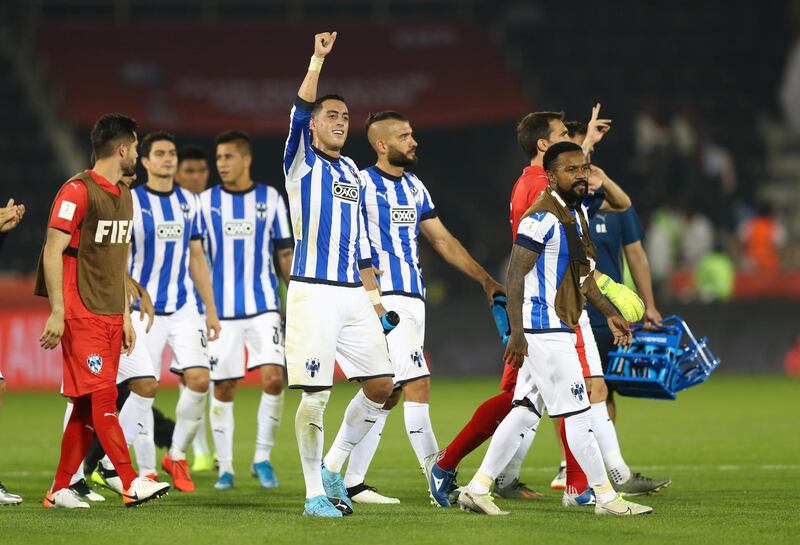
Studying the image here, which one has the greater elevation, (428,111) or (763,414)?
(428,111)

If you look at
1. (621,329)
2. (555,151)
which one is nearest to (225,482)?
(621,329)

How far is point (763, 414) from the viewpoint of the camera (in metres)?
15.4

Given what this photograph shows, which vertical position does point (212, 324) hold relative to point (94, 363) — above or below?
above

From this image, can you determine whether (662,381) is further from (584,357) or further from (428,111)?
(428,111)

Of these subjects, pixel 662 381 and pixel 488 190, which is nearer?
pixel 662 381

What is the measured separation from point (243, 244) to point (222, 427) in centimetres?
147

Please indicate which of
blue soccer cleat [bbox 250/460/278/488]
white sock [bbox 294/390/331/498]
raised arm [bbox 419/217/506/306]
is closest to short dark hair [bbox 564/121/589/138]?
raised arm [bbox 419/217/506/306]

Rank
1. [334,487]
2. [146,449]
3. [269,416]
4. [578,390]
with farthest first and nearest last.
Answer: [269,416] < [146,449] < [334,487] < [578,390]

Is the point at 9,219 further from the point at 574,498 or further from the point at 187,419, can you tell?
the point at 574,498

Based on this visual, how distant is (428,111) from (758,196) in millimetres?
6666

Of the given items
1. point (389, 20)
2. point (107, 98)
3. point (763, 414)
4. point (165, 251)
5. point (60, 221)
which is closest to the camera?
point (60, 221)

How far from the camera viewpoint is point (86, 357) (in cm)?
847

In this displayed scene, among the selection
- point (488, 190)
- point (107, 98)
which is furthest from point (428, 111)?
point (107, 98)

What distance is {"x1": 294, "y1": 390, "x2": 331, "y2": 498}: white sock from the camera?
8.34 metres
